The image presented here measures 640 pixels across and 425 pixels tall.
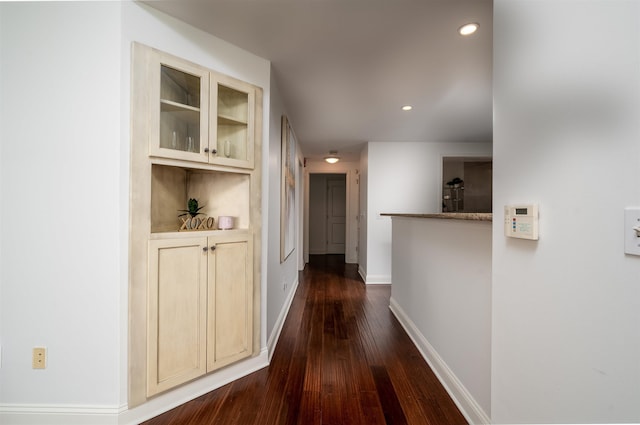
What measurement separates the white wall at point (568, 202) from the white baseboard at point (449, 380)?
38cm

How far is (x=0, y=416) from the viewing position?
1.41 metres

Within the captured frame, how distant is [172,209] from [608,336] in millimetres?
2128

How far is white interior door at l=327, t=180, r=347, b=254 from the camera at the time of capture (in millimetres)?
8164

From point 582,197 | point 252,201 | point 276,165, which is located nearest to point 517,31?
point 582,197

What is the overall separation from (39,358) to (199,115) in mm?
1578

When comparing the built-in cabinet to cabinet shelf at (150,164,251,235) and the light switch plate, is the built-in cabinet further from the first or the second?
the light switch plate

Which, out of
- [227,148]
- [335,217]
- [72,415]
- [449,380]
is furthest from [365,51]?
[335,217]

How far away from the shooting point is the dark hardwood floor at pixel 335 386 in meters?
1.51

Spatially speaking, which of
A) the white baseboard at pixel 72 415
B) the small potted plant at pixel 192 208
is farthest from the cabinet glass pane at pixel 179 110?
the white baseboard at pixel 72 415

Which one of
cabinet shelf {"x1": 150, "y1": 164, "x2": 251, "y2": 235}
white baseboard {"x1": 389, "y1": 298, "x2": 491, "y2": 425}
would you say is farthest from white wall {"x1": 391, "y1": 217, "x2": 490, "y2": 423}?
cabinet shelf {"x1": 150, "y1": 164, "x2": 251, "y2": 235}

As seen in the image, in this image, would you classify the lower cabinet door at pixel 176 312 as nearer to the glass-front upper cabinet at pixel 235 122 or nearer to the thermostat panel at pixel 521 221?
the glass-front upper cabinet at pixel 235 122

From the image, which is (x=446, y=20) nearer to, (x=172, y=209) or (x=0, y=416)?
(x=172, y=209)

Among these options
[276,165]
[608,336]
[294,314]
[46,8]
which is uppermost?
[46,8]

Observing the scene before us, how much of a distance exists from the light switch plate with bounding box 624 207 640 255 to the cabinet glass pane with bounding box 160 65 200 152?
6.14 feet
